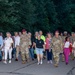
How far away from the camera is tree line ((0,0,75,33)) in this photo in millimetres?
25044

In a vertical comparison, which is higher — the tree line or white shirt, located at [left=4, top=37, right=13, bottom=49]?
the tree line

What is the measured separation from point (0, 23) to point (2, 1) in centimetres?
208

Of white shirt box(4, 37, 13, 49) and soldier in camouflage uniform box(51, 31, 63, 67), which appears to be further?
white shirt box(4, 37, 13, 49)

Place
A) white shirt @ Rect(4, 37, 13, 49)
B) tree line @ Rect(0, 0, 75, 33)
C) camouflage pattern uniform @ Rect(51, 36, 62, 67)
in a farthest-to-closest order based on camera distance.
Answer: tree line @ Rect(0, 0, 75, 33) → white shirt @ Rect(4, 37, 13, 49) → camouflage pattern uniform @ Rect(51, 36, 62, 67)

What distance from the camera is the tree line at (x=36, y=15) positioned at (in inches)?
986

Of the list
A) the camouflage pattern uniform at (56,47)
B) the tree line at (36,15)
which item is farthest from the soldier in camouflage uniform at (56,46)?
the tree line at (36,15)

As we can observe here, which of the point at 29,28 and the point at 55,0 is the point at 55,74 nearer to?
the point at 29,28

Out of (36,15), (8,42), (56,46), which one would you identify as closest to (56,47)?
(56,46)

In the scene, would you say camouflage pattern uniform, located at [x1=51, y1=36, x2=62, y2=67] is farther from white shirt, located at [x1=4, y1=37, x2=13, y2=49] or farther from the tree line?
the tree line

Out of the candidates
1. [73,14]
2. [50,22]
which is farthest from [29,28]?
[73,14]

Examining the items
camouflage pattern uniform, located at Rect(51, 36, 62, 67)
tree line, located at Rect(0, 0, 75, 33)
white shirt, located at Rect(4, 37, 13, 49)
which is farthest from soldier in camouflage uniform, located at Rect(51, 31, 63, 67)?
tree line, located at Rect(0, 0, 75, 33)

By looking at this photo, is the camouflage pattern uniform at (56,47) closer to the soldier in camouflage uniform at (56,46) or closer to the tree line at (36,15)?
the soldier in camouflage uniform at (56,46)

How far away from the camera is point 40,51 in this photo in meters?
16.0

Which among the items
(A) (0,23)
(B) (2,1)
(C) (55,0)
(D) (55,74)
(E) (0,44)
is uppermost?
(C) (55,0)
